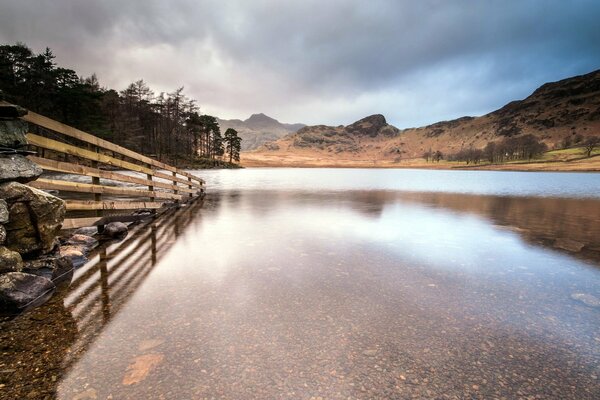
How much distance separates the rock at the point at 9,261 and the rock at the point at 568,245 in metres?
13.0

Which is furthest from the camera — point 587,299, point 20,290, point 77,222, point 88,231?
point 88,231

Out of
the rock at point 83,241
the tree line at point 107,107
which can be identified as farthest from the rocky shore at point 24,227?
the tree line at point 107,107

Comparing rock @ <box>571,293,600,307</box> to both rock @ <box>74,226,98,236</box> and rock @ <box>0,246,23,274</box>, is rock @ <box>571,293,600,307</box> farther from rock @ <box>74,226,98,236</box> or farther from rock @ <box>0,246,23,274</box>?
rock @ <box>74,226,98,236</box>

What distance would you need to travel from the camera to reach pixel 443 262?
7.34 m

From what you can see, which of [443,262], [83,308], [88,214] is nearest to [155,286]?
[83,308]

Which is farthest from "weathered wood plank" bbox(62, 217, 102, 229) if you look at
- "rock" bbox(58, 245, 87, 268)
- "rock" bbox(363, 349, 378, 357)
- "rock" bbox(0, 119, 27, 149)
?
"rock" bbox(363, 349, 378, 357)

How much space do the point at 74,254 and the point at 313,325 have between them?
232 inches

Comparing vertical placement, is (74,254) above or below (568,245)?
above

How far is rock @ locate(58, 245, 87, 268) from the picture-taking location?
6441 mm

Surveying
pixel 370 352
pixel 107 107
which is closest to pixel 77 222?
pixel 370 352

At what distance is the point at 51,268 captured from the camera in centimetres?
548

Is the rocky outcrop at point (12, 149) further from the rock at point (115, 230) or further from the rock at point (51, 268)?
the rock at point (115, 230)

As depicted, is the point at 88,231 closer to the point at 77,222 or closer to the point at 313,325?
the point at 77,222

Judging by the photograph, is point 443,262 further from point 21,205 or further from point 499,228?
point 21,205
